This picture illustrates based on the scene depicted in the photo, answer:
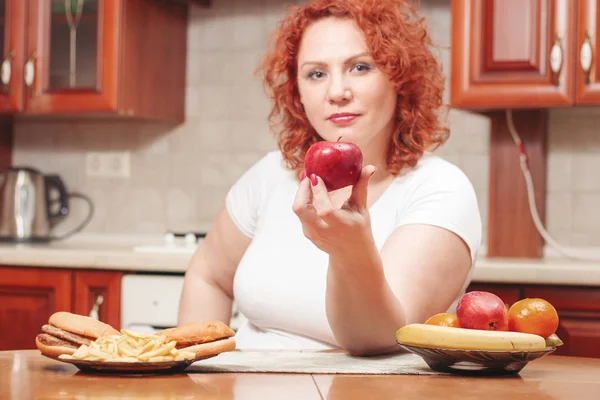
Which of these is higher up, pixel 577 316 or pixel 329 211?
pixel 329 211

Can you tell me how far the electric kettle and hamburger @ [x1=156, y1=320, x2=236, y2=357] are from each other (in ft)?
6.90

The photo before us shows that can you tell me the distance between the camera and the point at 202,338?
113 centimetres

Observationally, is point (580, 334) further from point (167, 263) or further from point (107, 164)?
point (107, 164)

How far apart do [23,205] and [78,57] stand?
22.6 inches

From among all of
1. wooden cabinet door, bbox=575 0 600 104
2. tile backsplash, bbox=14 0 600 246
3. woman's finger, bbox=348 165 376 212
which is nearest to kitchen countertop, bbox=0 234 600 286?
tile backsplash, bbox=14 0 600 246

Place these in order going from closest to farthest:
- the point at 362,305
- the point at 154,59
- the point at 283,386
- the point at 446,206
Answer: the point at 283,386, the point at 362,305, the point at 446,206, the point at 154,59

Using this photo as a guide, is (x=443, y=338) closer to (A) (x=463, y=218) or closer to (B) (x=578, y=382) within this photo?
(B) (x=578, y=382)

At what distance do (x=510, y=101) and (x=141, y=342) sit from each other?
1.71m

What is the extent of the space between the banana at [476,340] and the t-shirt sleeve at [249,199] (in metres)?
0.76

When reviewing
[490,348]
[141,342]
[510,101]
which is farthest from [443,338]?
[510,101]

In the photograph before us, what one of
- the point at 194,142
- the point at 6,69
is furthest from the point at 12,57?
the point at 194,142

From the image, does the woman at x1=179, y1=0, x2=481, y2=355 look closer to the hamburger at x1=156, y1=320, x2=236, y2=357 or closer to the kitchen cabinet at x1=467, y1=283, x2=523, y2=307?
the hamburger at x1=156, y1=320, x2=236, y2=357

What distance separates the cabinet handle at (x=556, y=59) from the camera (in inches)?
96.9

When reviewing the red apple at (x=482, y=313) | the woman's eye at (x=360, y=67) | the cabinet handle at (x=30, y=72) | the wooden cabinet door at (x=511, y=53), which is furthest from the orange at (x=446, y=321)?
the cabinet handle at (x=30, y=72)
